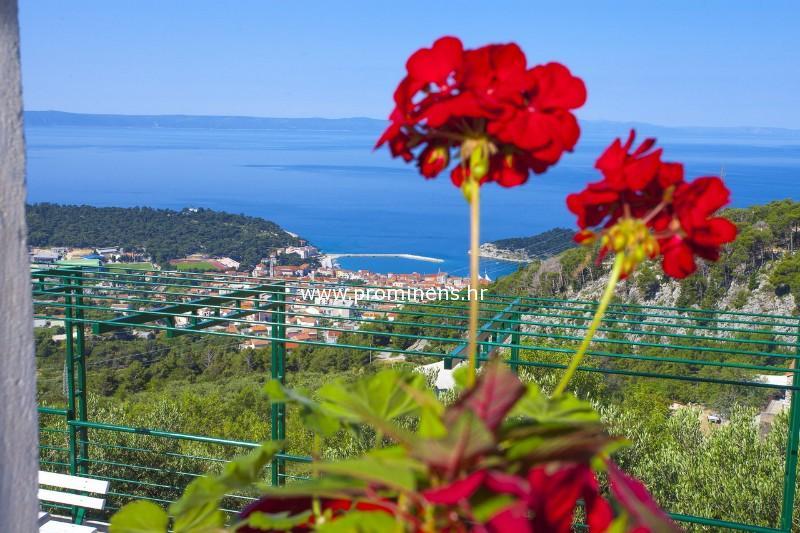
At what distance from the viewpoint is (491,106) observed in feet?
1.75

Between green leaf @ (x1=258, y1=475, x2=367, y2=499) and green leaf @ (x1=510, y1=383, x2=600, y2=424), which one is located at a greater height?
green leaf @ (x1=510, y1=383, x2=600, y2=424)

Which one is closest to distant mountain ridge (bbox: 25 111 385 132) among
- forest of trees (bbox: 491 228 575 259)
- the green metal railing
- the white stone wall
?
forest of trees (bbox: 491 228 575 259)

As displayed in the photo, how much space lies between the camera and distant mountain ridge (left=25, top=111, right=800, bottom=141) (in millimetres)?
98000

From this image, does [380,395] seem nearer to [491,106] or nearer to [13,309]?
[491,106]

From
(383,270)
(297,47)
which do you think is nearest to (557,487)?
(383,270)

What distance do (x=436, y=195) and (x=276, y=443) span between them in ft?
213

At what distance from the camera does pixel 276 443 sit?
62cm

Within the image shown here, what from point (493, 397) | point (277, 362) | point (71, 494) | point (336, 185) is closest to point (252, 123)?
point (336, 185)

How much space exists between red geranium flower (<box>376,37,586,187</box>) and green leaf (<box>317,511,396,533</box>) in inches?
10.6

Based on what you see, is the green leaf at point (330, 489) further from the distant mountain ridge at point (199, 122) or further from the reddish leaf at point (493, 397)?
the distant mountain ridge at point (199, 122)

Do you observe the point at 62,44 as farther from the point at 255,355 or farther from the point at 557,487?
the point at 557,487

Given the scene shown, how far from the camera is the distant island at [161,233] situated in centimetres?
1861

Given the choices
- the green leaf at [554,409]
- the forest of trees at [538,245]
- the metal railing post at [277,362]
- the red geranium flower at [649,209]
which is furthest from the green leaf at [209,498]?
the forest of trees at [538,245]

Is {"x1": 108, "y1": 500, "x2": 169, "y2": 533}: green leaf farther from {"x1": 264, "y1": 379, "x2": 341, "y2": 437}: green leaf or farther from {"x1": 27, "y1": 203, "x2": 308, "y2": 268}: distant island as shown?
{"x1": 27, "y1": 203, "x2": 308, "y2": 268}: distant island
